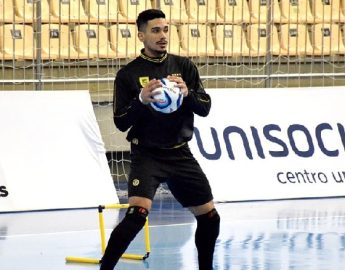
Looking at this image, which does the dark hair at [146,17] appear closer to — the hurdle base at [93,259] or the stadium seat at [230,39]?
the hurdle base at [93,259]

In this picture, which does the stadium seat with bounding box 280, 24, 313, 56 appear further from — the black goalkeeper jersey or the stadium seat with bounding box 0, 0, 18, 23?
the black goalkeeper jersey

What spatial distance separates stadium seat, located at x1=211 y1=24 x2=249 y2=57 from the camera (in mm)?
17328

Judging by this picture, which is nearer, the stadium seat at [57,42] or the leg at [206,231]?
the leg at [206,231]

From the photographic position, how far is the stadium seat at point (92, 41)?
53.6 ft

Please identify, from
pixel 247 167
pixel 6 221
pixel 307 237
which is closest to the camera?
pixel 307 237


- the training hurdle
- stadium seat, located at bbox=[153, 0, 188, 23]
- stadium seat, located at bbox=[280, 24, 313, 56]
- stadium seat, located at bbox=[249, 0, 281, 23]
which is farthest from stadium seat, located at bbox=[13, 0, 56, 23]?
the training hurdle

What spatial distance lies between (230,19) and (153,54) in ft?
29.4

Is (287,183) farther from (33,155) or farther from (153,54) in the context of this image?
(153,54)

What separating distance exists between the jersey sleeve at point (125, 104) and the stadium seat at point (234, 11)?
29.5ft

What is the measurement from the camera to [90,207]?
1408 cm

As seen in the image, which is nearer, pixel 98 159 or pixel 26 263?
pixel 26 263

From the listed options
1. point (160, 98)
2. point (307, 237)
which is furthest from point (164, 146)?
point (307, 237)

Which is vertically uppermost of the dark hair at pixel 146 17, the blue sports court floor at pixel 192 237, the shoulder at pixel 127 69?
the dark hair at pixel 146 17

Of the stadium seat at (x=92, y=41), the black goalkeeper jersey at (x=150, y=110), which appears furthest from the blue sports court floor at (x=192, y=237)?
the stadium seat at (x=92, y=41)
